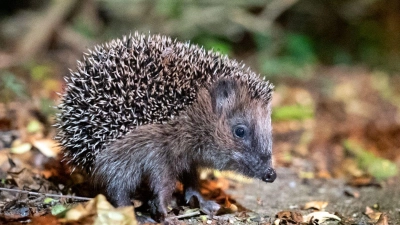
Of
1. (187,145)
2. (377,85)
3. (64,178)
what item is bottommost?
(64,178)

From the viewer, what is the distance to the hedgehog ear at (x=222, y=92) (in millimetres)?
4648

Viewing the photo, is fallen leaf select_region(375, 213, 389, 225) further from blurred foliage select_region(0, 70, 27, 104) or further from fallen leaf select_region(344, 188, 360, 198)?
blurred foliage select_region(0, 70, 27, 104)

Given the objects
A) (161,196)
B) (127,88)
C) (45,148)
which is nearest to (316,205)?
(161,196)

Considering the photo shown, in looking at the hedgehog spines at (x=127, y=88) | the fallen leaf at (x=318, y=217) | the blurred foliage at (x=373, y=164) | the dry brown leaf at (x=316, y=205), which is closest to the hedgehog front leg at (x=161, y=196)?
the hedgehog spines at (x=127, y=88)

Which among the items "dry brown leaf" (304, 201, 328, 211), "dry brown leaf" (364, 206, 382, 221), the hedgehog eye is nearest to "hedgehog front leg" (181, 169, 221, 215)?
the hedgehog eye

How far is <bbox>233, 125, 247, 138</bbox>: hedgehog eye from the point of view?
472 centimetres

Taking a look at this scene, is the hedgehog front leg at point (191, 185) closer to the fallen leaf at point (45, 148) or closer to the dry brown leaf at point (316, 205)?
the dry brown leaf at point (316, 205)

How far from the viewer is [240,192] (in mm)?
5871

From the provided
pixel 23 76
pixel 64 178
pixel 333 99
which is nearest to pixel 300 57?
pixel 333 99

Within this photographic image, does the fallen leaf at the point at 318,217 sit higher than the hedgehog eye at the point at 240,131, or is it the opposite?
the hedgehog eye at the point at 240,131

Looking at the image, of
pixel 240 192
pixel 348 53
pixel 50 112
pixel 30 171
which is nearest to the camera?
pixel 30 171

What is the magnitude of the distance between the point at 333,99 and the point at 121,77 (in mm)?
8112

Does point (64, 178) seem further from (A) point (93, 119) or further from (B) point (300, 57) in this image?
(B) point (300, 57)

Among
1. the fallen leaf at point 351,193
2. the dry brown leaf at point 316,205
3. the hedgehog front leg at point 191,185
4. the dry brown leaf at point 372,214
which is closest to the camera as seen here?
the dry brown leaf at point 372,214
